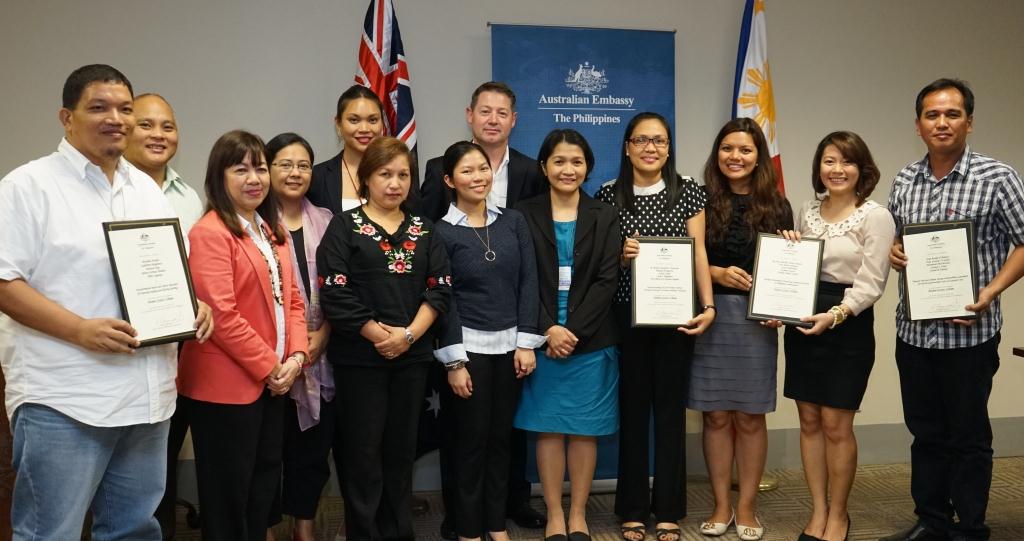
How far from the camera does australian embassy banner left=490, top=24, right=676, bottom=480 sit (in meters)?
3.94

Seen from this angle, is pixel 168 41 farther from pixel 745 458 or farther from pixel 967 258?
pixel 967 258

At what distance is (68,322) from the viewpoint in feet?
6.29

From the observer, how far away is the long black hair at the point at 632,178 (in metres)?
3.20

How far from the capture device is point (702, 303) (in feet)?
10.5

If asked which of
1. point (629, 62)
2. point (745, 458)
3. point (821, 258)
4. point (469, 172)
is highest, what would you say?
point (629, 62)

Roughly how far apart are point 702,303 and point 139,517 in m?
2.21

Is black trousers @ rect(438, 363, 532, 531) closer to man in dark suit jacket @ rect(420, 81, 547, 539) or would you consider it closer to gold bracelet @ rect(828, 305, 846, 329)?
man in dark suit jacket @ rect(420, 81, 547, 539)

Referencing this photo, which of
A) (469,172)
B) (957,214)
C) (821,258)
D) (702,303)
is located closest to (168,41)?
(469,172)

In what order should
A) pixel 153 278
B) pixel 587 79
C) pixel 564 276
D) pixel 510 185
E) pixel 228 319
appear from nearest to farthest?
1. pixel 153 278
2. pixel 228 319
3. pixel 564 276
4. pixel 510 185
5. pixel 587 79

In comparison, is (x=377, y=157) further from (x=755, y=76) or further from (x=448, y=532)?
(x=755, y=76)

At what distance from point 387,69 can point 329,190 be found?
92cm

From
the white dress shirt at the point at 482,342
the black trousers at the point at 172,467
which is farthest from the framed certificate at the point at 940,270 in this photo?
the black trousers at the point at 172,467

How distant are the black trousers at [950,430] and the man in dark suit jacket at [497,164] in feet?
5.81

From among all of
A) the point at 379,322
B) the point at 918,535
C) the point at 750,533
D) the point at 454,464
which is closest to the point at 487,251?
the point at 379,322
